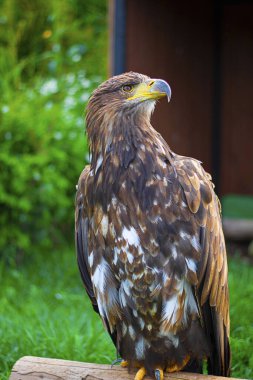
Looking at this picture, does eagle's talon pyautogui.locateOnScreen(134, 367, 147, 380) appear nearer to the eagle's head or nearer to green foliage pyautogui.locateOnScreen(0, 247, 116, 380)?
green foliage pyautogui.locateOnScreen(0, 247, 116, 380)

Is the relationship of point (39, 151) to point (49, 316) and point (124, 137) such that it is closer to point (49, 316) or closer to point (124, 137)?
point (49, 316)

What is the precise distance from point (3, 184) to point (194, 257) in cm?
390

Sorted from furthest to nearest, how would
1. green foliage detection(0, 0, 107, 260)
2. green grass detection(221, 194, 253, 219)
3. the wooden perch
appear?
green grass detection(221, 194, 253, 219) < green foliage detection(0, 0, 107, 260) < the wooden perch

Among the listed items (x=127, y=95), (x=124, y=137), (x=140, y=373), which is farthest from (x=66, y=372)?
(x=127, y=95)

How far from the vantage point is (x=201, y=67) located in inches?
294

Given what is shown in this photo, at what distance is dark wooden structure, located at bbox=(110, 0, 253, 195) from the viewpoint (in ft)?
20.1

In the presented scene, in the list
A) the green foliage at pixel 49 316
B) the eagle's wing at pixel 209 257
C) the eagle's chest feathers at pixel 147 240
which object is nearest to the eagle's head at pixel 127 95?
the eagle's chest feathers at pixel 147 240

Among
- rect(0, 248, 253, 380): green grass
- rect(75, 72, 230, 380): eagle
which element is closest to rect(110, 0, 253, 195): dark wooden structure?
rect(0, 248, 253, 380): green grass

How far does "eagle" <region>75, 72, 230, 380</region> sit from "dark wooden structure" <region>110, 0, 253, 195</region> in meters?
2.63

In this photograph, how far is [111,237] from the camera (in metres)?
3.22

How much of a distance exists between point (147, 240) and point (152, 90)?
0.59 metres

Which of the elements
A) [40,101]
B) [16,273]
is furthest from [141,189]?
[40,101]

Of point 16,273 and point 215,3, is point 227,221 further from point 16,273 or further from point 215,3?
point 16,273

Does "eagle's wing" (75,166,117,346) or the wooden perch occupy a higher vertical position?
"eagle's wing" (75,166,117,346)
